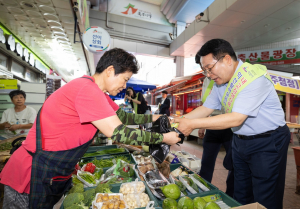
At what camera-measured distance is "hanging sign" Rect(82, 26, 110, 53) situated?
4.35 m

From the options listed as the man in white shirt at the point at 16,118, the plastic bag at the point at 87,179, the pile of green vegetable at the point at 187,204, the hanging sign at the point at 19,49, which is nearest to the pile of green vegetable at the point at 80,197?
the plastic bag at the point at 87,179

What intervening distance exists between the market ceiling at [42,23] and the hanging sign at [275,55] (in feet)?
23.1

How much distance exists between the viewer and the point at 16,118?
3.49m

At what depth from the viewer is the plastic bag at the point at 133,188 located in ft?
4.96

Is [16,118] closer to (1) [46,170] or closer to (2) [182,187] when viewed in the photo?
(1) [46,170]

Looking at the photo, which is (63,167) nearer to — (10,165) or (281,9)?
(10,165)

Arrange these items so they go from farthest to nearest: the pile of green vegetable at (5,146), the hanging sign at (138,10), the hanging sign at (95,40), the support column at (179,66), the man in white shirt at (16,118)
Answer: the support column at (179,66), the hanging sign at (138,10), the hanging sign at (95,40), the man in white shirt at (16,118), the pile of green vegetable at (5,146)

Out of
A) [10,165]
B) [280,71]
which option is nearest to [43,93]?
[10,165]

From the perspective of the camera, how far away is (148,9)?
9039 millimetres

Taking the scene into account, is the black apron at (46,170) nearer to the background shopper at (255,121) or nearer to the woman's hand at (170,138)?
the woman's hand at (170,138)

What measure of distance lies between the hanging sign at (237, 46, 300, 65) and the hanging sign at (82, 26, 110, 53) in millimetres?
6023

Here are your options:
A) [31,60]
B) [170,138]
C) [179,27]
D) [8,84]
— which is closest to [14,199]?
[170,138]

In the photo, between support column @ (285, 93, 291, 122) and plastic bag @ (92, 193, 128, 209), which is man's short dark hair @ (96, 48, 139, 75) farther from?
support column @ (285, 93, 291, 122)

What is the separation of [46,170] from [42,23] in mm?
5154
